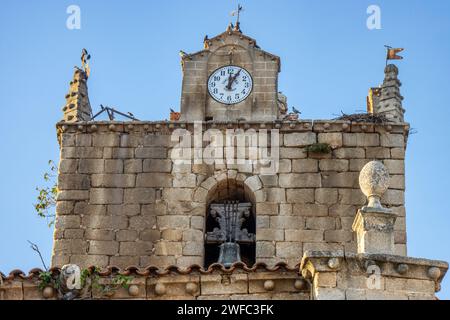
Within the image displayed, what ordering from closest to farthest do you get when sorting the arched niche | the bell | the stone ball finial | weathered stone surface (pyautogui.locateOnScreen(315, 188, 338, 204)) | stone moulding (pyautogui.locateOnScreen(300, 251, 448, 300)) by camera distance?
stone moulding (pyautogui.locateOnScreen(300, 251, 448, 300)), the stone ball finial, the bell, the arched niche, weathered stone surface (pyautogui.locateOnScreen(315, 188, 338, 204))

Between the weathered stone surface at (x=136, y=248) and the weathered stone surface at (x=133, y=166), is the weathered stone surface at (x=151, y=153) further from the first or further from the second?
the weathered stone surface at (x=136, y=248)

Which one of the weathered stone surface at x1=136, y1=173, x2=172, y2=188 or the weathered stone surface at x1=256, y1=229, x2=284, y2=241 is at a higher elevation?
the weathered stone surface at x1=136, y1=173, x2=172, y2=188

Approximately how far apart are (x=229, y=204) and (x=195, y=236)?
1.01m

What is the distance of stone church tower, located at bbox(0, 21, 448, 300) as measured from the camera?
73.0 ft

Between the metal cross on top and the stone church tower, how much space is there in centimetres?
2

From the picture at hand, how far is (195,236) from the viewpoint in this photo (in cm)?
2233

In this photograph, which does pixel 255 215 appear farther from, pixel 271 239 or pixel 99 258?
pixel 99 258

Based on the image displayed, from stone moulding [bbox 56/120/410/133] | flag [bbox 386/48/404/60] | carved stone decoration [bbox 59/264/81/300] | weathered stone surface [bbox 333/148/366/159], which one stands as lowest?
carved stone decoration [bbox 59/264/81/300]

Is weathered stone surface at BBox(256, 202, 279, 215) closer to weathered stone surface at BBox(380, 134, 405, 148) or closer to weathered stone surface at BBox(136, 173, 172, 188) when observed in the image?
weathered stone surface at BBox(136, 173, 172, 188)

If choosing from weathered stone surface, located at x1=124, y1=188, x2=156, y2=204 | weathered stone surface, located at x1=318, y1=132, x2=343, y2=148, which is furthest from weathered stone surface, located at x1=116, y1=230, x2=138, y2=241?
weathered stone surface, located at x1=318, y1=132, x2=343, y2=148
